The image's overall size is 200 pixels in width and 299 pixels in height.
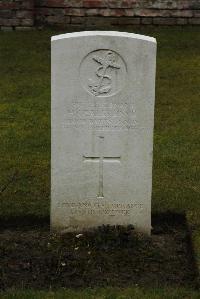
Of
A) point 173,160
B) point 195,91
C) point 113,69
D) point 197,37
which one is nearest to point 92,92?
point 113,69

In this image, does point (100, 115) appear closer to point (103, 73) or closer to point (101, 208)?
point (103, 73)

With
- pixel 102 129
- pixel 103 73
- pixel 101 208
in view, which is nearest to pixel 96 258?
pixel 101 208

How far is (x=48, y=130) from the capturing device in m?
8.17

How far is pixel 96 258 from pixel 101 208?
429mm

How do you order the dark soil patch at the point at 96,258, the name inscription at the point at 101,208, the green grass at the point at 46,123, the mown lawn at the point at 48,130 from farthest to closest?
the green grass at the point at 46,123 < the mown lawn at the point at 48,130 < the name inscription at the point at 101,208 < the dark soil patch at the point at 96,258

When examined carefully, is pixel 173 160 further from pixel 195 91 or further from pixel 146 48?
pixel 195 91

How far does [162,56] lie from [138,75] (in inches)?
265

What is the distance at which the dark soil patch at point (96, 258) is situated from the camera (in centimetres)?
475

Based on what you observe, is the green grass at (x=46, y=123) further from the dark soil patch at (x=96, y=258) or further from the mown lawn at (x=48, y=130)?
the dark soil patch at (x=96, y=258)

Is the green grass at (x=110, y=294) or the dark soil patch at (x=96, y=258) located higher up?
the dark soil patch at (x=96, y=258)

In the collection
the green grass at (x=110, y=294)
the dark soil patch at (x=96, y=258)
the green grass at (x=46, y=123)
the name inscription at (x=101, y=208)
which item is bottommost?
the green grass at (x=110, y=294)

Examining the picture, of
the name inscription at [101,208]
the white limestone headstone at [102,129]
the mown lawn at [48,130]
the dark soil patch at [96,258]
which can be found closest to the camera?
the dark soil patch at [96,258]

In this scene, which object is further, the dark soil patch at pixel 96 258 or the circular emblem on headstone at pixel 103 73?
the circular emblem on headstone at pixel 103 73

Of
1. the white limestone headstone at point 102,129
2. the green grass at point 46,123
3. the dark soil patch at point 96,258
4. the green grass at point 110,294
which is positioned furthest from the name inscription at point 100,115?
the green grass at point 110,294
